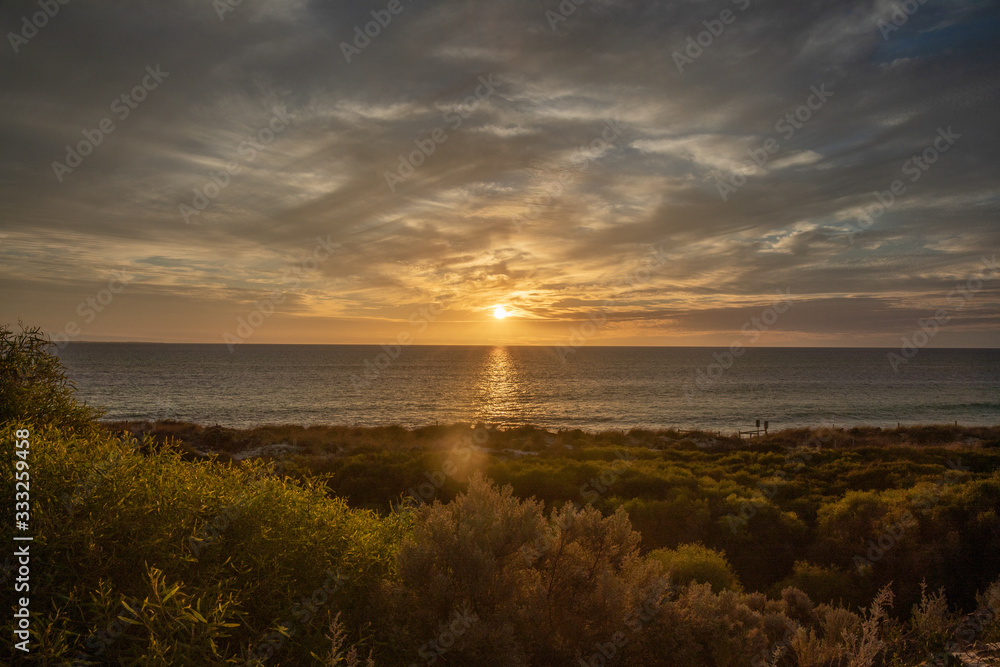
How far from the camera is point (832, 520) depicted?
14.2 m

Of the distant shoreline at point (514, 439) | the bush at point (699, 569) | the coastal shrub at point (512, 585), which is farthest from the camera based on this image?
the distant shoreline at point (514, 439)

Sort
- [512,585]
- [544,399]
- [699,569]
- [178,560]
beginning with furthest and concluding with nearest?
[544,399]
[699,569]
[512,585]
[178,560]

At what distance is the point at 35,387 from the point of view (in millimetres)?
5090

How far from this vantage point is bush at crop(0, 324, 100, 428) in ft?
16.0

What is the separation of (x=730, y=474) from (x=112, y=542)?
23.2 m

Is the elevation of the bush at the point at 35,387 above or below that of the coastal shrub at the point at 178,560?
above

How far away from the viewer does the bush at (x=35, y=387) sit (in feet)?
16.0

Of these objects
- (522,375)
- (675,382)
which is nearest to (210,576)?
(675,382)

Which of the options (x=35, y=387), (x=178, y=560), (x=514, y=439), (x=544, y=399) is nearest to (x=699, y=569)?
(x=178, y=560)

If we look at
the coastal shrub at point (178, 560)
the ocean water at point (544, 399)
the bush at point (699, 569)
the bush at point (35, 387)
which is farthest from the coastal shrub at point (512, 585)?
the ocean water at point (544, 399)

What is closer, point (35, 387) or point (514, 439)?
point (35, 387)

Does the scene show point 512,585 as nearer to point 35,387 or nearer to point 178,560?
point 178,560

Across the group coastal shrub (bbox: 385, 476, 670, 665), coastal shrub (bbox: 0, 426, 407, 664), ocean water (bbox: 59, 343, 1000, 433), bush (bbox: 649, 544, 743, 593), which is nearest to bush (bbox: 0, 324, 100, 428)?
coastal shrub (bbox: 0, 426, 407, 664)

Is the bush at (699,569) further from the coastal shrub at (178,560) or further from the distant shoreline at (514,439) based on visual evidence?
the distant shoreline at (514,439)
